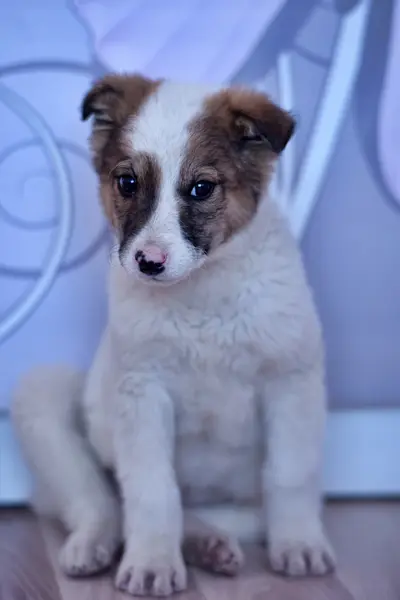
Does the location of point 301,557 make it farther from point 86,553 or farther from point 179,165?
point 179,165

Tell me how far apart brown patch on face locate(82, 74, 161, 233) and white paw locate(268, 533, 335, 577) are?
0.65 metres

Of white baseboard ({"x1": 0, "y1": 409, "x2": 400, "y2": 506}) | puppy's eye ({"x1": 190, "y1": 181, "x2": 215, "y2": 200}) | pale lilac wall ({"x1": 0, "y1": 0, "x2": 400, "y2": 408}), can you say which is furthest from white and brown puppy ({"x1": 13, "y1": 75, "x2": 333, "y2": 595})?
pale lilac wall ({"x1": 0, "y1": 0, "x2": 400, "y2": 408})

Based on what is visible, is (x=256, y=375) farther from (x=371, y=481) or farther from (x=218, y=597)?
(x=371, y=481)

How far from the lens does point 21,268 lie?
2201 millimetres

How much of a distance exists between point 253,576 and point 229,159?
2.54ft

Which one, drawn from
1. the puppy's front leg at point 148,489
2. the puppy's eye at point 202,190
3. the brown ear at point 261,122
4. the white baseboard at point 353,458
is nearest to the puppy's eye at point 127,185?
the puppy's eye at point 202,190

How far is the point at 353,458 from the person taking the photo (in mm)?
2131

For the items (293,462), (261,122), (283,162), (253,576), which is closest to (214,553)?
(253,576)

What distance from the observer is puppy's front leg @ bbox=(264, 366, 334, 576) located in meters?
1.70

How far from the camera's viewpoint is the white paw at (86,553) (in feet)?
5.49

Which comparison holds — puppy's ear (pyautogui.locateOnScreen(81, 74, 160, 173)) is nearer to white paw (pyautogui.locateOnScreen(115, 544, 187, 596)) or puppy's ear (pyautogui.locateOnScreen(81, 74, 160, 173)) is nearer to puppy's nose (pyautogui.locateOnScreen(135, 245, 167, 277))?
puppy's nose (pyautogui.locateOnScreen(135, 245, 167, 277))

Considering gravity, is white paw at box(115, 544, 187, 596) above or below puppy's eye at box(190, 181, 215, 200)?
below

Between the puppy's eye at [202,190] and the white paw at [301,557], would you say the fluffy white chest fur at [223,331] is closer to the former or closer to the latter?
the puppy's eye at [202,190]

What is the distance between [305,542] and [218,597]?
20 cm
